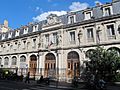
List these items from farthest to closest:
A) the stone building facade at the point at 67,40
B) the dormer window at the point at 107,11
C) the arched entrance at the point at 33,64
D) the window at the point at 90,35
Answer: the arched entrance at the point at 33,64 < the window at the point at 90,35 < the dormer window at the point at 107,11 < the stone building facade at the point at 67,40

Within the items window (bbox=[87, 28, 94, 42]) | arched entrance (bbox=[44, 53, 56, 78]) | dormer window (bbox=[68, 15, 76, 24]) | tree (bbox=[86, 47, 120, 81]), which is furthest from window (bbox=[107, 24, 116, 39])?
arched entrance (bbox=[44, 53, 56, 78])

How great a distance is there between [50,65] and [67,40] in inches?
202

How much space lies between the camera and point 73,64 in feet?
83.3

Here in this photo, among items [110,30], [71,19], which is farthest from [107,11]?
[71,19]

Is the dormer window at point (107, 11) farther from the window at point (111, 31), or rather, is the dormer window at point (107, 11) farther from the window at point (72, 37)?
the window at point (72, 37)

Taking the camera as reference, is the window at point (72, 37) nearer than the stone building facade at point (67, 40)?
No

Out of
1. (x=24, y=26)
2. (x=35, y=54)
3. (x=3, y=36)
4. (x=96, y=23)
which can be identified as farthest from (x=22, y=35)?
(x=96, y=23)

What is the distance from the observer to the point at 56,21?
28328 mm

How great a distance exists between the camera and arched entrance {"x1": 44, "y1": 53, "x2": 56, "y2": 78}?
26800 mm

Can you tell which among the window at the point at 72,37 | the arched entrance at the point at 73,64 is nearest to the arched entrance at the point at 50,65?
the arched entrance at the point at 73,64

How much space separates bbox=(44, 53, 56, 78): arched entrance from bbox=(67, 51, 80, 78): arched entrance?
2.59m

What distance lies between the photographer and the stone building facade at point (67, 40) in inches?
905

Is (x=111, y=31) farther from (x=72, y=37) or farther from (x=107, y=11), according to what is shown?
(x=72, y=37)

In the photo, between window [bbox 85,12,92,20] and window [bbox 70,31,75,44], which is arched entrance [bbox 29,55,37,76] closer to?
window [bbox 70,31,75,44]
